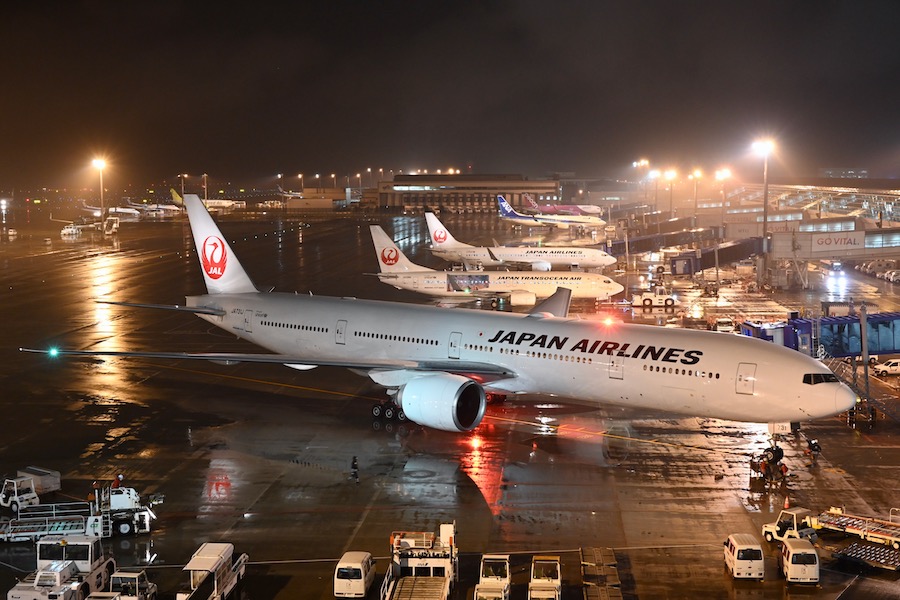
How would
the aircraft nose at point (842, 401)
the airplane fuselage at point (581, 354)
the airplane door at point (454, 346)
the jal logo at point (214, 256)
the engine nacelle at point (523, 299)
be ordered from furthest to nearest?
the engine nacelle at point (523, 299) → the jal logo at point (214, 256) → the airplane door at point (454, 346) → the airplane fuselage at point (581, 354) → the aircraft nose at point (842, 401)

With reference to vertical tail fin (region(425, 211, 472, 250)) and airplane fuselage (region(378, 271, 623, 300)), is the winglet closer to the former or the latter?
airplane fuselage (region(378, 271, 623, 300))

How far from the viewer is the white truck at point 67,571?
17188mm

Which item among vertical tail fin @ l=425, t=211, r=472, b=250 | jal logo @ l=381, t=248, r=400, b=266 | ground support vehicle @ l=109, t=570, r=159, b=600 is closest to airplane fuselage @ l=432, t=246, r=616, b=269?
vertical tail fin @ l=425, t=211, r=472, b=250

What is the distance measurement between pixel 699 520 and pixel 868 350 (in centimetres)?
1599

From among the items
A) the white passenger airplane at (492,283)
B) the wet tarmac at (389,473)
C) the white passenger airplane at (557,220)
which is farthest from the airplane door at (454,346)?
the white passenger airplane at (557,220)

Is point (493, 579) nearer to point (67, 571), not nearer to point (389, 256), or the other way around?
point (67, 571)

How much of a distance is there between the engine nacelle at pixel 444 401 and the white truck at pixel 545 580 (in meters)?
8.64

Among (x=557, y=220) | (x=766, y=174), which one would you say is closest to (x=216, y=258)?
(x=766, y=174)

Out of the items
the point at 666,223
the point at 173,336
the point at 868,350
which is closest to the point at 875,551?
the point at 868,350

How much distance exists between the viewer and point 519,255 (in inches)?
3174

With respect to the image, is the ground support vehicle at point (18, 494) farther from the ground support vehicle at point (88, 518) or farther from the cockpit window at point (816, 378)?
the cockpit window at point (816, 378)

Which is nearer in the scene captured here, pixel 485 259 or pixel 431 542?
pixel 431 542

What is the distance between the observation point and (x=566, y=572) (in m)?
19.4

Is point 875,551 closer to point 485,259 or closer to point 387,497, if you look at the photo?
point 387,497
